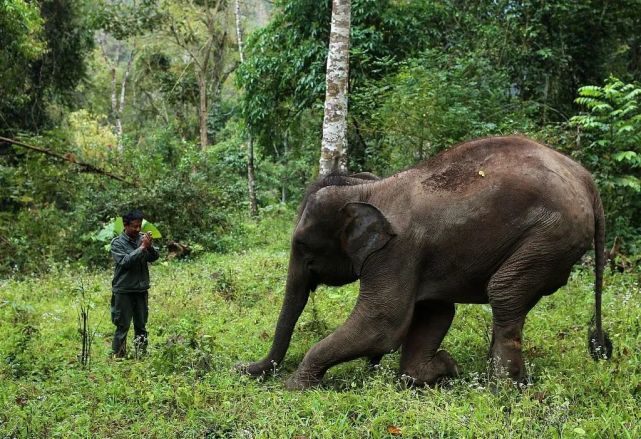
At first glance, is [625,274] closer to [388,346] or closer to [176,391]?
[388,346]

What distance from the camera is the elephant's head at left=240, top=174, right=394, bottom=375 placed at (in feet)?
17.0

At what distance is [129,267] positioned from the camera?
604 centimetres

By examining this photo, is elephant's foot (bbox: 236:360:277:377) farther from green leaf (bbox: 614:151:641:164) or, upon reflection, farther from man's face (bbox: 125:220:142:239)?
green leaf (bbox: 614:151:641:164)

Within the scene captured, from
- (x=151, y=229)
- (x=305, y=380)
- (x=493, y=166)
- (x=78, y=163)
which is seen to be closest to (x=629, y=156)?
(x=493, y=166)

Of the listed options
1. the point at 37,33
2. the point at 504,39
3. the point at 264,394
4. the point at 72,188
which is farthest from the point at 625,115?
the point at 37,33

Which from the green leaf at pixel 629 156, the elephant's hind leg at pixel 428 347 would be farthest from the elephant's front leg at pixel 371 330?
the green leaf at pixel 629 156

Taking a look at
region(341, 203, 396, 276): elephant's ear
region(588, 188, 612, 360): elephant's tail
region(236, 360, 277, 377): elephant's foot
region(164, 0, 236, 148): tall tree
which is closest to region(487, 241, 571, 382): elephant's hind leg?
region(588, 188, 612, 360): elephant's tail

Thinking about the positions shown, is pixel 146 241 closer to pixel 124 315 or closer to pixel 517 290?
pixel 124 315

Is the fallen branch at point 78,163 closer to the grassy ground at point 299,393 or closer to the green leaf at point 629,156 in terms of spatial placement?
the grassy ground at point 299,393

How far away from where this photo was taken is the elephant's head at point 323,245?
5.17m

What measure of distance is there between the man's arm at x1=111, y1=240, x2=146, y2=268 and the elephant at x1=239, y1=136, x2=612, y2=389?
1376mm

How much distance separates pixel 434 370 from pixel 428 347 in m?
0.19

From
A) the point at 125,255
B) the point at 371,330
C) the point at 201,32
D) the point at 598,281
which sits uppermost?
the point at 201,32

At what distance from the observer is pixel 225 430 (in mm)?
4266
